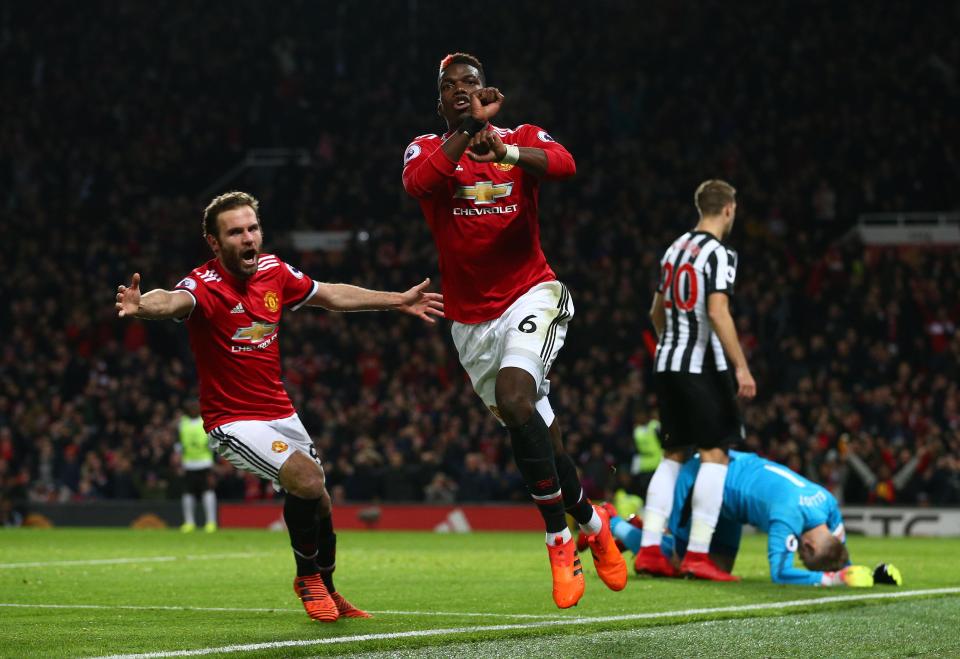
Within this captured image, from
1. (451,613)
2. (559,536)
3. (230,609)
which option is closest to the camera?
(559,536)

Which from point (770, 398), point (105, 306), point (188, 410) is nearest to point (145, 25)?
point (105, 306)

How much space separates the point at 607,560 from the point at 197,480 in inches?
598

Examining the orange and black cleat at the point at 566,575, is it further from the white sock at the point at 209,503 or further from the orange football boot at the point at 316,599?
the white sock at the point at 209,503

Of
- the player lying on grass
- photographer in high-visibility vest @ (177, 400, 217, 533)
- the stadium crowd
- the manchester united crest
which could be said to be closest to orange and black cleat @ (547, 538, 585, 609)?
the manchester united crest

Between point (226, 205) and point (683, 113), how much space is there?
22648 mm

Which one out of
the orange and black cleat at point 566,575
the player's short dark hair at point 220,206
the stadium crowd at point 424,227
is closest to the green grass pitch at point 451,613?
the orange and black cleat at point 566,575

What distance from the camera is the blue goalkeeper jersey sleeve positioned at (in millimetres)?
8945

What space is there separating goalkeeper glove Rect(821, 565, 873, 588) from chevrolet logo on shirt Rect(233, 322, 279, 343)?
12.6ft

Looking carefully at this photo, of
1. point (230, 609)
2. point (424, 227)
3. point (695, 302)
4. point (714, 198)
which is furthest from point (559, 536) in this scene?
point (424, 227)

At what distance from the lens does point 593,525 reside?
7074mm

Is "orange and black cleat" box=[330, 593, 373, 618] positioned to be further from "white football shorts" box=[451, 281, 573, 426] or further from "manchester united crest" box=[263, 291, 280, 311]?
"manchester united crest" box=[263, 291, 280, 311]

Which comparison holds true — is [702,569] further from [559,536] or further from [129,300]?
[129,300]

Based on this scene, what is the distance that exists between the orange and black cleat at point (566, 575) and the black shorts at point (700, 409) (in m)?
2.96

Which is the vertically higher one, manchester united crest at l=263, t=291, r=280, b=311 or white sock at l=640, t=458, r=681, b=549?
manchester united crest at l=263, t=291, r=280, b=311
